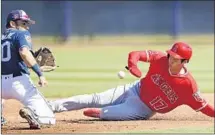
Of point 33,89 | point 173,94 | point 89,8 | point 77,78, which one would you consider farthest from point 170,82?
point 89,8

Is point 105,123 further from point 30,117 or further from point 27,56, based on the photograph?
point 27,56

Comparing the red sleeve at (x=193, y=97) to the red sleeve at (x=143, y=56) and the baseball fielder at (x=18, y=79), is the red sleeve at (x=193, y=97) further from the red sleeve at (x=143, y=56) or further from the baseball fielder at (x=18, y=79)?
the baseball fielder at (x=18, y=79)

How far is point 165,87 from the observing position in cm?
880

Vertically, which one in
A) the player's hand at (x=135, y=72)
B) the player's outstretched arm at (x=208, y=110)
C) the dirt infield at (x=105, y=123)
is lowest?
the dirt infield at (x=105, y=123)

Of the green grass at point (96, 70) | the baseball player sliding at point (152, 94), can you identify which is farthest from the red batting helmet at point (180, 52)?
the green grass at point (96, 70)

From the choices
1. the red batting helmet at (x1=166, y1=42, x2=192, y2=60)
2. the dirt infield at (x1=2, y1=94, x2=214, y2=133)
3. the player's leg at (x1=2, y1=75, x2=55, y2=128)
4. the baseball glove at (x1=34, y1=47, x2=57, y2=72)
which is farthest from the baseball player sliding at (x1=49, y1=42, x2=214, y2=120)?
the player's leg at (x1=2, y1=75, x2=55, y2=128)

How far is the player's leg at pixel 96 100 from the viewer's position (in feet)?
30.0

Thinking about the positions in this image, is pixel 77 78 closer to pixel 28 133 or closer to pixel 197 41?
pixel 28 133

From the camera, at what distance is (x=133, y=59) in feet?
28.1

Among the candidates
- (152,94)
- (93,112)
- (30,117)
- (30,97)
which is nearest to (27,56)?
(30,97)

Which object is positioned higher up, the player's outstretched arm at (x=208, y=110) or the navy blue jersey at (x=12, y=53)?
the navy blue jersey at (x=12, y=53)

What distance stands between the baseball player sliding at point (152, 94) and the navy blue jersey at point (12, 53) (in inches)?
41.1

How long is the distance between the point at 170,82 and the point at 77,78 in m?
8.25

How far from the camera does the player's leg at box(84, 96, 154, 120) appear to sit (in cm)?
912
